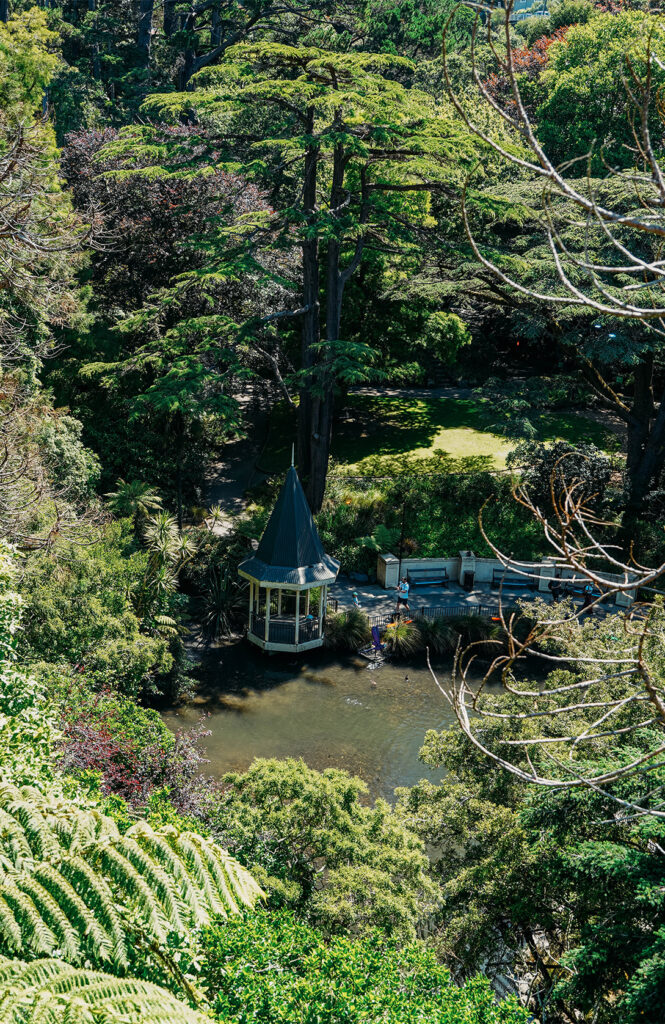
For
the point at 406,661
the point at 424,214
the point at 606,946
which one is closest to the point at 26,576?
the point at 406,661

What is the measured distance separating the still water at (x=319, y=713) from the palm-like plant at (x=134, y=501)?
12.7ft

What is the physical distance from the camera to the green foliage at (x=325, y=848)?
1062 cm

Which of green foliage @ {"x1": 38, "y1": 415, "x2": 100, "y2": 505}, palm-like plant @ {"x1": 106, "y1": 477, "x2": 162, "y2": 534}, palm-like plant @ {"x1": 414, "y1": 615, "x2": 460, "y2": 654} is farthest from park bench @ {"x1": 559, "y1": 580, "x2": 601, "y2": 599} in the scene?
green foliage @ {"x1": 38, "y1": 415, "x2": 100, "y2": 505}

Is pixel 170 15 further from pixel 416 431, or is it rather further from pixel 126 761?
pixel 126 761

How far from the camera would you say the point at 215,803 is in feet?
39.7

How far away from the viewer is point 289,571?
2119 cm

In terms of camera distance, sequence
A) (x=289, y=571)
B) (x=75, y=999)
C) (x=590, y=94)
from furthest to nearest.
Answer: (x=590, y=94) < (x=289, y=571) < (x=75, y=999)

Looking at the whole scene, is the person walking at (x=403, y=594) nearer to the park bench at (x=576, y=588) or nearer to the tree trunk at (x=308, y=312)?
the park bench at (x=576, y=588)

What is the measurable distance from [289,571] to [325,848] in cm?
1015

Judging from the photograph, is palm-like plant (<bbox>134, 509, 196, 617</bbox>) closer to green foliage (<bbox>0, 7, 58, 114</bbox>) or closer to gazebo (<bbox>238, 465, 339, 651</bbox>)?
gazebo (<bbox>238, 465, 339, 651</bbox>)

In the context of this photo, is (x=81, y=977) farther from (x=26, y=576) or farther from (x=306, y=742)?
(x=306, y=742)

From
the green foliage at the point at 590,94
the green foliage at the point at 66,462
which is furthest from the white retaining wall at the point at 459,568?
the green foliage at the point at 590,94

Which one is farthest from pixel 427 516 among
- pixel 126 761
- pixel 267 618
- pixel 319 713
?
pixel 126 761

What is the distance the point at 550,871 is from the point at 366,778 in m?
7.49
